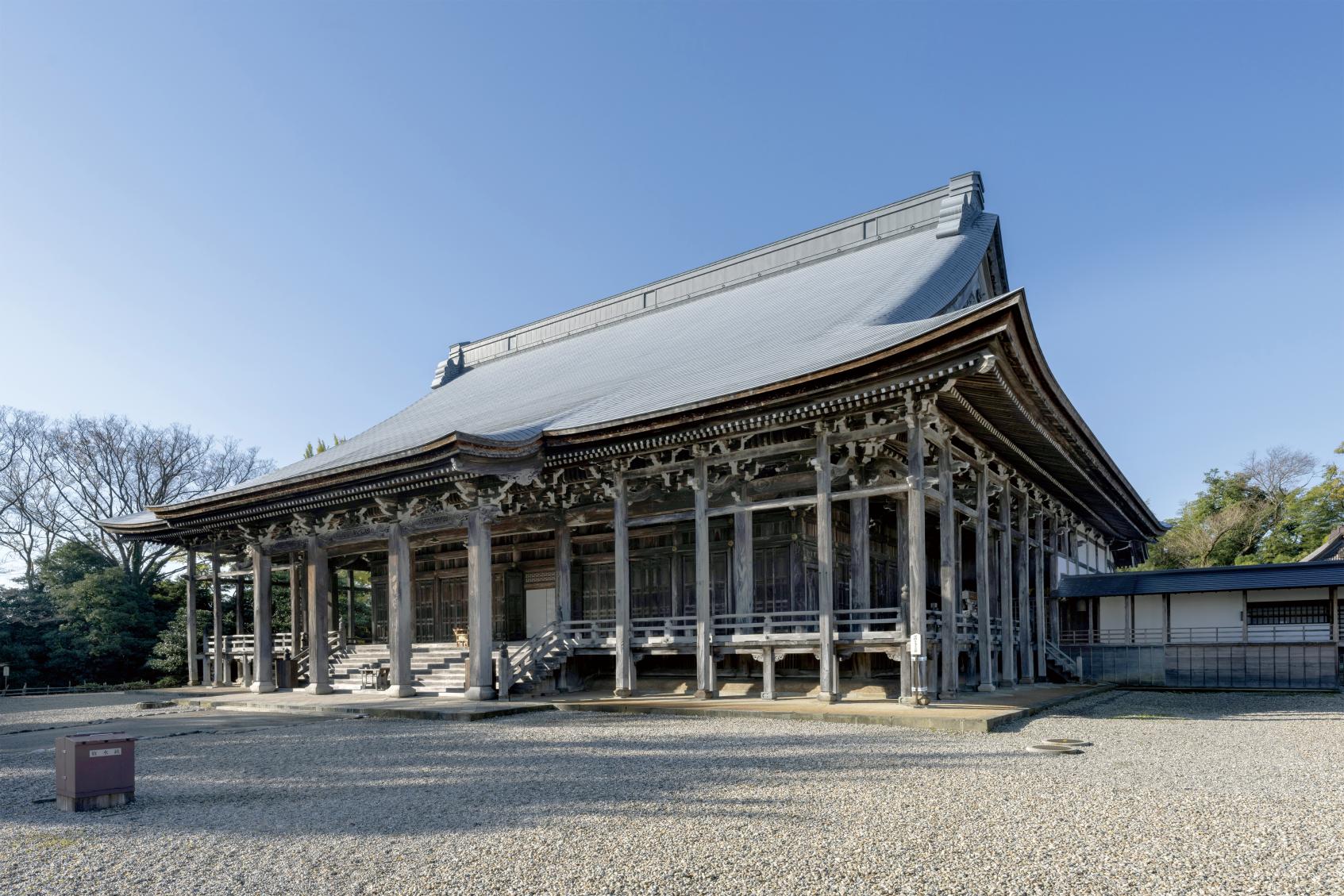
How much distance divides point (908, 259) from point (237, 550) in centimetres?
1964

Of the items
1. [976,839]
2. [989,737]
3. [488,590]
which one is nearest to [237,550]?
[488,590]

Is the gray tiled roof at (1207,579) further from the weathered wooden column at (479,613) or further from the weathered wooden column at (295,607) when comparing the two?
the weathered wooden column at (295,607)

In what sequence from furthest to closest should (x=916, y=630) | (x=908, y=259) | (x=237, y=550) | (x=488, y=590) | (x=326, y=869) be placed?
(x=237, y=550) → (x=908, y=259) → (x=488, y=590) → (x=916, y=630) → (x=326, y=869)

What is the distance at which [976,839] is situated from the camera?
633 centimetres

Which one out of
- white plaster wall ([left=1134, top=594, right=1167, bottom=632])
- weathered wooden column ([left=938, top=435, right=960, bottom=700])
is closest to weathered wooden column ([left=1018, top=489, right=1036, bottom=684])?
weathered wooden column ([left=938, top=435, right=960, bottom=700])

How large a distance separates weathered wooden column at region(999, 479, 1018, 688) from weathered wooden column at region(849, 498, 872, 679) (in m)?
3.93

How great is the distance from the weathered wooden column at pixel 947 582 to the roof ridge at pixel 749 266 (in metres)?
10.3

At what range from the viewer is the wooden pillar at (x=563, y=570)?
66.2 feet

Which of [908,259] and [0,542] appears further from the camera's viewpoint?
[0,542]

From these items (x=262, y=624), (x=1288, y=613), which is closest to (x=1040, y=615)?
(x=1288, y=613)

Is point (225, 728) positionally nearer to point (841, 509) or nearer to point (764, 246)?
point (841, 509)

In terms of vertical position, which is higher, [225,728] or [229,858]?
[229,858]

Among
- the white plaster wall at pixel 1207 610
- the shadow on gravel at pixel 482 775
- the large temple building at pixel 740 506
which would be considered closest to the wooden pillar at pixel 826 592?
the large temple building at pixel 740 506

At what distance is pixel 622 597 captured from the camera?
17609mm
